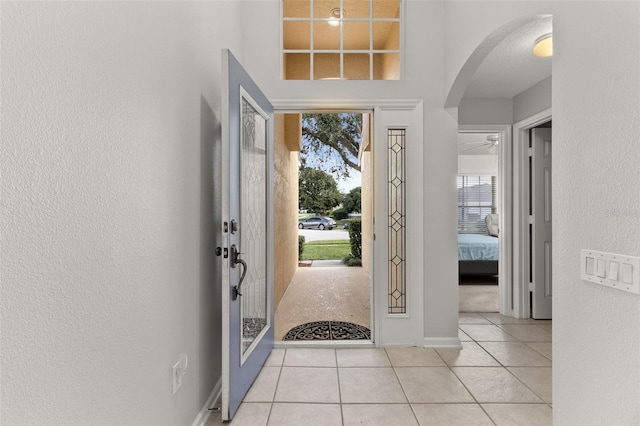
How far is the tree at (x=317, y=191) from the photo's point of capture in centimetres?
1054

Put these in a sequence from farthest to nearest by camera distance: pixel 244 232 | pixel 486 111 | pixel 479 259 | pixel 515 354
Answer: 1. pixel 479 259
2. pixel 486 111
3. pixel 515 354
4. pixel 244 232

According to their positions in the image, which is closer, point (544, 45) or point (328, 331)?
point (544, 45)

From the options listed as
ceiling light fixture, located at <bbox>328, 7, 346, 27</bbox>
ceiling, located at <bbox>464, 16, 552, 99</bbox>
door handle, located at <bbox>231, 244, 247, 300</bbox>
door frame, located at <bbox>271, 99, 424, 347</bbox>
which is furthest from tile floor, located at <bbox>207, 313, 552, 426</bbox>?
ceiling light fixture, located at <bbox>328, 7, 346, 27</bbox>

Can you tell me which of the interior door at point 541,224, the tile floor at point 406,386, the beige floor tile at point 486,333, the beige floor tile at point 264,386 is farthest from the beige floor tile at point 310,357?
the interior door at point 541,224

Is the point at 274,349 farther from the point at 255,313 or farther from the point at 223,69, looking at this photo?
the point at 223,69

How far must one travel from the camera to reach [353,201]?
11.1 m

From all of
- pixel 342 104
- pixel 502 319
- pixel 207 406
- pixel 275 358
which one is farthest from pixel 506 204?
pixel 207 406

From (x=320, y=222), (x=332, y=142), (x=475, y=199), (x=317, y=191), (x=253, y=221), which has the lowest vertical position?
(x=320, y=222)

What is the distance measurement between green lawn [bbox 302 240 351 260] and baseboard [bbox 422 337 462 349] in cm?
627

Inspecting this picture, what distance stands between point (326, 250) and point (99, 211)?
885 centimetres

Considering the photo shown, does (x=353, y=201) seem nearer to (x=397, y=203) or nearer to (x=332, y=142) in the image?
(x=332, y=142)

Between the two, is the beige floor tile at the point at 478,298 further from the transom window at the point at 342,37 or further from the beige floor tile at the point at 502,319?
the transom window at the point at 342,37

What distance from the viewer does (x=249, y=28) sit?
2873mm

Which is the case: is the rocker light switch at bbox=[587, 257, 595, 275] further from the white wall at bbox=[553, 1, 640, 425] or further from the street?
the street
